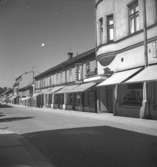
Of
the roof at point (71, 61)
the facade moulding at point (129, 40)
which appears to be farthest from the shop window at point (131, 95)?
the roof at point (71, 61)

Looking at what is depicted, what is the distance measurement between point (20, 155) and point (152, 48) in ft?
41.6

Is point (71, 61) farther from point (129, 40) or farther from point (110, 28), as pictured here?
point (129, 40)

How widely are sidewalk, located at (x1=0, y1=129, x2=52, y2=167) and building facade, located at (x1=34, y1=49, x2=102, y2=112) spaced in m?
15.5

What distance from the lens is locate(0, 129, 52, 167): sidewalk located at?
616 centimetres

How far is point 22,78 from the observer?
289 feet

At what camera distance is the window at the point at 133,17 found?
18.9 m

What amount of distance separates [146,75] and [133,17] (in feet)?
19.1

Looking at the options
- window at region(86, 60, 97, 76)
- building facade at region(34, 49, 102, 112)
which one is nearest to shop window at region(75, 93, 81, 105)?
building facade at region(34, 49, 102, 112)

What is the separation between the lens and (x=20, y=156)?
6.98 m

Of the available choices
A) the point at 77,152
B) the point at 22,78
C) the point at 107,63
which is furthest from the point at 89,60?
the point at 22,78

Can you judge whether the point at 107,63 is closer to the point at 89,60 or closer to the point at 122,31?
the point at 122,31

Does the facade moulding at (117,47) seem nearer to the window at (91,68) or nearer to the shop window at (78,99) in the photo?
the window at (91,68)

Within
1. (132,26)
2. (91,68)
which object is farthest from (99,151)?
(91,68)

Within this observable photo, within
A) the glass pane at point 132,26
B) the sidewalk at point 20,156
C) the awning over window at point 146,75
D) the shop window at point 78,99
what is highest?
the glass pane at point 132,26
